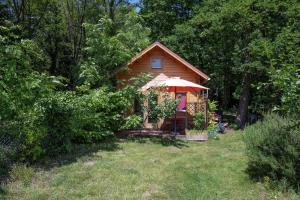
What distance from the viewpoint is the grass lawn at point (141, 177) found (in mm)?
6180

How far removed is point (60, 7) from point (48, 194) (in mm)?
15540

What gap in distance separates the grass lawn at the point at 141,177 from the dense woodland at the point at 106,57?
3.30 ft

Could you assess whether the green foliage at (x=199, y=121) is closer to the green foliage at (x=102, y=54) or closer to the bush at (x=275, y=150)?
the green foliage at (x=102, y=54)

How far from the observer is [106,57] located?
571 inches

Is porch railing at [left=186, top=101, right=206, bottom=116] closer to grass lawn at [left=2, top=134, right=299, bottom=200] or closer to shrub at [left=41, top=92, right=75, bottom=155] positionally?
grass lawn at [left=2, top=134, right=299, bottom=200]

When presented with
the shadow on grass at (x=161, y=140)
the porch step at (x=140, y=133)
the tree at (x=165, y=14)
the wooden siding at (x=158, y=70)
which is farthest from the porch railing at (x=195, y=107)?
the tree at (x=165, y=14)

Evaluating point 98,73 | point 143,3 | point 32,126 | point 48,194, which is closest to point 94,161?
point 32,126

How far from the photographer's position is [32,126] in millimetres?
8023

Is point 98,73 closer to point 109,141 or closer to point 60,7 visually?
point 109,141

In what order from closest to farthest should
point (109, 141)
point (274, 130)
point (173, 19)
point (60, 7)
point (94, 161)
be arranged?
point (274, 130)
point (94, 161)
point (109, 141)
point (60, 7)
point (173, 19)

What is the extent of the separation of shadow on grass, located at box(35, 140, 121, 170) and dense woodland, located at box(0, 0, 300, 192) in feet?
0.84

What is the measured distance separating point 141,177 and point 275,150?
10.1 feet

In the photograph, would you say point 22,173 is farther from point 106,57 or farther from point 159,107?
point 106,57

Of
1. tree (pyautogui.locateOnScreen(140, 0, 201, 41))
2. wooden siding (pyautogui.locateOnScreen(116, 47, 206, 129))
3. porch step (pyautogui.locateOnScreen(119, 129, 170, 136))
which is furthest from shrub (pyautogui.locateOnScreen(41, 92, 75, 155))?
tree (pyautogui.locateOnScreen(140, 0, 201, 41))
